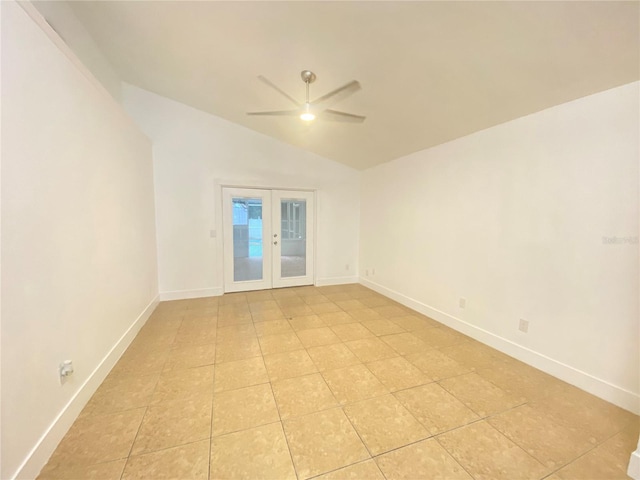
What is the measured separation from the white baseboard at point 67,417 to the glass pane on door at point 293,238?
2.76 metres

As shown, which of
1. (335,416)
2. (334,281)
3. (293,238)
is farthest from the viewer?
(334,281)

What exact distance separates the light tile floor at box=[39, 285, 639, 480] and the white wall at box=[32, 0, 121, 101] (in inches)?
121

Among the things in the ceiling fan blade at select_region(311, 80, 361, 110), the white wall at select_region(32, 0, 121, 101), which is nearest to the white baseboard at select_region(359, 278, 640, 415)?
the ceiling fan blade at select_region(311, 80, 361, 110)

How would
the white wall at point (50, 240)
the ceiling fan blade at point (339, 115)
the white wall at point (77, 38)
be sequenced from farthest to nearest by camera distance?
the ceiling fan blade at point (339, 115) → the white wall at point (77, 38) → the white wall at point (50, 240)

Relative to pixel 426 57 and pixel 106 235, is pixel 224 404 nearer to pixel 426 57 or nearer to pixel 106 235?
pixel 106 235

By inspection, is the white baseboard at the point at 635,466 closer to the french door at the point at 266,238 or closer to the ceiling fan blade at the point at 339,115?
the ceiling fan blade at the point at 339,115

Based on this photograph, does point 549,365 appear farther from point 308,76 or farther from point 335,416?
point 308,76

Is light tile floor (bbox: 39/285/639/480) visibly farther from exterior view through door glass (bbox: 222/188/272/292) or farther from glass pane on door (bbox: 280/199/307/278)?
glass pane on door (bbox: 280/199/307/278)

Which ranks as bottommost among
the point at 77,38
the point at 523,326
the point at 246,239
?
the point at 523,326

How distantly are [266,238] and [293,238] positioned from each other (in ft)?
1.76

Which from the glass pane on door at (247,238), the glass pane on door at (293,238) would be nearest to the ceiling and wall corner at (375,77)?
the glass pane on door at (247,238)

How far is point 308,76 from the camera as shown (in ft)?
8.29

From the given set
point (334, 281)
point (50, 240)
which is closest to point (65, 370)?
point (50, 240)

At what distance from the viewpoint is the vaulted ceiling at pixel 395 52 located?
1.59m
